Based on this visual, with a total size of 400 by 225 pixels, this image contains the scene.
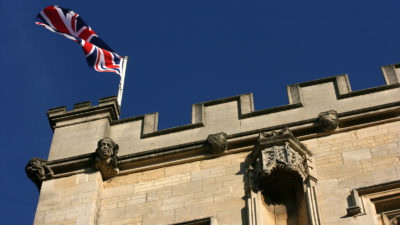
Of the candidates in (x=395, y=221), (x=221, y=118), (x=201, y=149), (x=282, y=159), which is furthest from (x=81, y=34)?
(x=395, y=221)

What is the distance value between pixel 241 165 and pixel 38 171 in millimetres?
3331

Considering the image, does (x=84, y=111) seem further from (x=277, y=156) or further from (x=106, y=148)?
(x=277, y=156)

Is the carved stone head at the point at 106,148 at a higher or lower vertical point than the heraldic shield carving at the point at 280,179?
higher

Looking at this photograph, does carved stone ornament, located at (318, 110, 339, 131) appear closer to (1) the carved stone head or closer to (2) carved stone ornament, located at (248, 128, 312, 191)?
(2) carved stone ornament, located at (248, 128, 312, 191)

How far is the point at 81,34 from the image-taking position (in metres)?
19.8

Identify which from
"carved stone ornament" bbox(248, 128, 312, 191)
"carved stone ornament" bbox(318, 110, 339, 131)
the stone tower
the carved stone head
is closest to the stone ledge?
the stone tower

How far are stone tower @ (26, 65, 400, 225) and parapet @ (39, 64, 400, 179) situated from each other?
2 centimetres

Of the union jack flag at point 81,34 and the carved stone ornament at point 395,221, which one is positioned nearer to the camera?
the carved stone ornament at point 395,221

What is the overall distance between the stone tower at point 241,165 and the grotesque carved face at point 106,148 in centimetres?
2

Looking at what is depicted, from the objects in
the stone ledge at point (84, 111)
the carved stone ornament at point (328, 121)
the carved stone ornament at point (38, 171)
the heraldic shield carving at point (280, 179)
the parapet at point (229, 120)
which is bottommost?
the heraldic shield carving at point (280, 179)

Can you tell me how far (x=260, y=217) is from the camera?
13.1m

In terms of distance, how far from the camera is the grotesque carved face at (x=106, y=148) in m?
14.6

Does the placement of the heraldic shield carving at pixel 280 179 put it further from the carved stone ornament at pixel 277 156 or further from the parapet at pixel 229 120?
the parapet at pixel 229 120

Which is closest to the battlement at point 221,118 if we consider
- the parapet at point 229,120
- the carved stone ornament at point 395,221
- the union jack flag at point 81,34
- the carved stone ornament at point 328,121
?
the parapet at point 229,120
